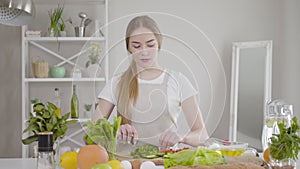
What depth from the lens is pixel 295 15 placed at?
4.41 meters

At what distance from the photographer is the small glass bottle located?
63.2 inches

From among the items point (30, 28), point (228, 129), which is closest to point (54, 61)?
point (30, 28)

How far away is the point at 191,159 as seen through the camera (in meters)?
1.54

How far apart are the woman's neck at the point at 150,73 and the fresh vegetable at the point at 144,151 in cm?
25

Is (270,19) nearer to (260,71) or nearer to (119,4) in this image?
(260,71)

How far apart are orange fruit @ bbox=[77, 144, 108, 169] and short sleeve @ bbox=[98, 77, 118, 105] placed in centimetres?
26

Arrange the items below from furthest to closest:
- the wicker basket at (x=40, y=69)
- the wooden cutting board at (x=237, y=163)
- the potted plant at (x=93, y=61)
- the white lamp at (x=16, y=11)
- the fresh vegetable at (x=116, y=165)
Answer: the wicker basket at (x=40, y=69), the white lamp at (x=16, y=11), the potted plant at (x=93, y=61), the fresh vegetable at (x=116, y=165), the wooden cutting board at (x=237, y=163)

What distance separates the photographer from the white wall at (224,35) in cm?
436

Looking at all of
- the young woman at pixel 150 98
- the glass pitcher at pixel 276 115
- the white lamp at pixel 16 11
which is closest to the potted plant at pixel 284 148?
the glass pitcher at pixel 276 115

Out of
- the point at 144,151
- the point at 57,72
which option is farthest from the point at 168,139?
the point at 57,72

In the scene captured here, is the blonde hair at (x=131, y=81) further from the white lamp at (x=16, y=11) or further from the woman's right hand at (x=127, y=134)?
the white lamp at (x=16, y=11)

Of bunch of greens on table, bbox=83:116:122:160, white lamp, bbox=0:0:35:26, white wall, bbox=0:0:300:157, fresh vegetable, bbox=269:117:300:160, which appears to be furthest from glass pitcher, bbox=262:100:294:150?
white wall, bbox=0:0:300:157

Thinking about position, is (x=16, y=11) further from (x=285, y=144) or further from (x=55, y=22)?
(x=55, y=22)

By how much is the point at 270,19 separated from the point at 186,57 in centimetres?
288
